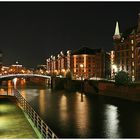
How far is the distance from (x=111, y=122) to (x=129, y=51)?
34.6 m

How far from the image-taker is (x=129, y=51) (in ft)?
191

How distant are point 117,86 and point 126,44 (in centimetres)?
1910

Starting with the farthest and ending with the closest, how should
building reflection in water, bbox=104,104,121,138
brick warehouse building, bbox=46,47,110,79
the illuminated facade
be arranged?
the illuminated facade < brick warehouse building, bbox=46,47,110,79 < building reflection in water, bbox=104,104,121,138

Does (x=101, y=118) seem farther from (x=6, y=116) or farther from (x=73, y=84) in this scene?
(x=73, y=84)

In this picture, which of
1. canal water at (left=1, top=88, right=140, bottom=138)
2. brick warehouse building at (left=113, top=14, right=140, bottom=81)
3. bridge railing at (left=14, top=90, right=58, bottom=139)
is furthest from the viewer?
brick warehouse building at (left=113, top=14, right=140, bottom=81)

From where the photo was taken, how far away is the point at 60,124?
23.8 m

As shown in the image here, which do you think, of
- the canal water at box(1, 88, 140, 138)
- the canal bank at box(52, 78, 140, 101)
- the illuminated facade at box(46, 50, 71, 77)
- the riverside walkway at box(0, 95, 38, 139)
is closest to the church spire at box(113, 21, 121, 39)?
the canal bank at box(52, 78, 140, 101)

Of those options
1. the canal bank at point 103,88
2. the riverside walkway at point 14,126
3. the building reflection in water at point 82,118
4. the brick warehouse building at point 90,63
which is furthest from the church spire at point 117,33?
the riverside walkway at point 14,126

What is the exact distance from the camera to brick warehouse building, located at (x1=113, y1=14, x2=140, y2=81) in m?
53.3

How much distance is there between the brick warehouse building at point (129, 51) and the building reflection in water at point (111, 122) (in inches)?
779

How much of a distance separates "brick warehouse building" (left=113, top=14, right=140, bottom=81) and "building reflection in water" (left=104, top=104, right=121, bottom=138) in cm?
1979

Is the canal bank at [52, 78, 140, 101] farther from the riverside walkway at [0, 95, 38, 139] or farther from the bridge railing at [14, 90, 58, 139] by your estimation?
the riverside walkway at [0, 95, 38, 139]

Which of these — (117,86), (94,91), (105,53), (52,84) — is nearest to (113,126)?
(117,86)

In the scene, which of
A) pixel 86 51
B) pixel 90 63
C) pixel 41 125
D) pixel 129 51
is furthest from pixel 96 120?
pixel 86 51
